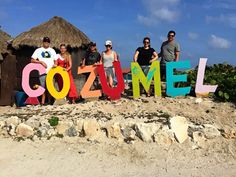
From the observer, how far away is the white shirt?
11.0 m

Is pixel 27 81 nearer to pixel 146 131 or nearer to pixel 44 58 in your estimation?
pixel 44 58

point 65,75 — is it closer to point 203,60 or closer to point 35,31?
point 203,60

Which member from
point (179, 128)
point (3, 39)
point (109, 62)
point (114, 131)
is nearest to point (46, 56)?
point (109, 62)

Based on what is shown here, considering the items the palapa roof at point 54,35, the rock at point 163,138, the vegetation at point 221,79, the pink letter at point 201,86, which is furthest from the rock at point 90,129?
the palapa roof at point 54,35

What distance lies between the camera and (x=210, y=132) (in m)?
8.77

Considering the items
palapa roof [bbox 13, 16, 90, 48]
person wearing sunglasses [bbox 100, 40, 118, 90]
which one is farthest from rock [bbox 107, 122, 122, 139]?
palapa roof [bbox 13, 16, 90, 48]

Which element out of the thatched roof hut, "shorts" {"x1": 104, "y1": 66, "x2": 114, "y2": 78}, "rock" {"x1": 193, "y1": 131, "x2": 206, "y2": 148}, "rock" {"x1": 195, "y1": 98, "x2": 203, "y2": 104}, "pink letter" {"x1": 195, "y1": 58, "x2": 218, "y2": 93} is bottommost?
"rock" {"x1": 193, "y1": 131, "x2": 206, "y2": 148}

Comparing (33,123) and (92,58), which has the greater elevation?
(92,58)

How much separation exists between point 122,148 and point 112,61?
341 cm

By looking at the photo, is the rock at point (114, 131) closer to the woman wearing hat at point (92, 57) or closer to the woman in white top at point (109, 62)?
the woman in white top at point (109, 62)

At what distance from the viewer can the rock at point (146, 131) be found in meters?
8.64

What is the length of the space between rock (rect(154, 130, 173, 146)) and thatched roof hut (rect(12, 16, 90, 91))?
11333mm

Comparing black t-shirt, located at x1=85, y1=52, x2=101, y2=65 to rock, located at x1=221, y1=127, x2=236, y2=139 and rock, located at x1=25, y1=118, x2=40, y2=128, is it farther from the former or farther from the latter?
rock, located at x1=221, y1=127, x2=236, y2=139

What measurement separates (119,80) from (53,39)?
9974mm
